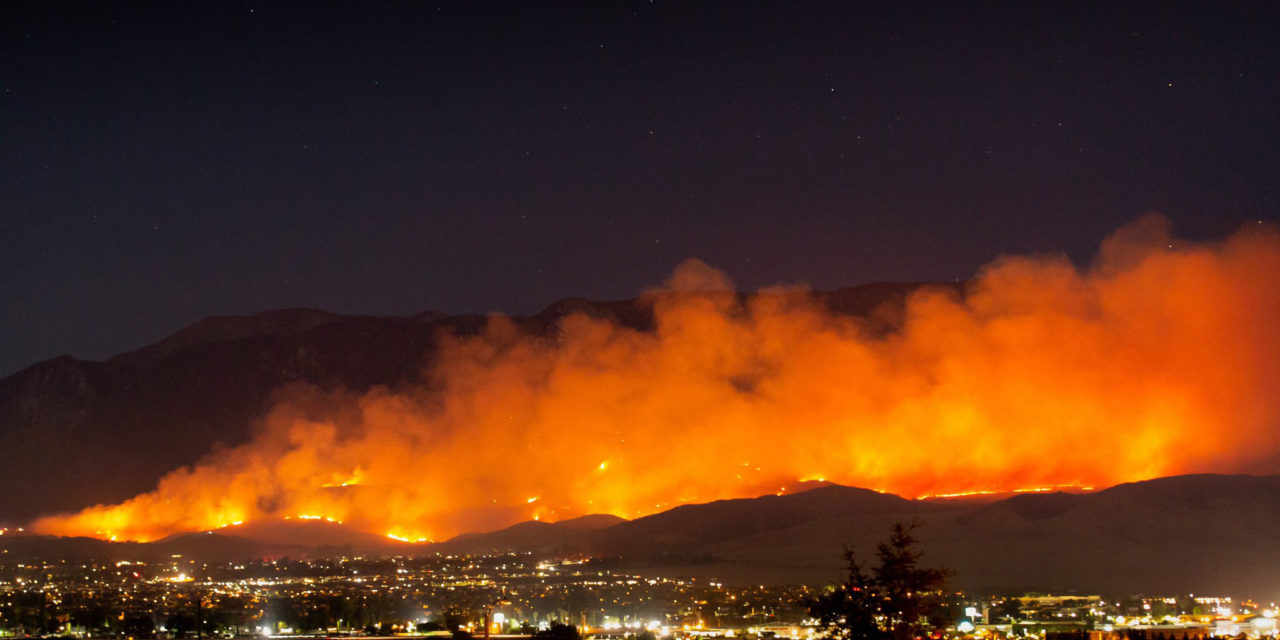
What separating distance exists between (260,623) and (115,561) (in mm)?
50386

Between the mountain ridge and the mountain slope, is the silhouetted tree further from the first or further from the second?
the mountain slope

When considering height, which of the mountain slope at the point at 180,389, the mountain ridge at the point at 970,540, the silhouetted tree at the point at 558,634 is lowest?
the silhouetted tree at the point at 558,634

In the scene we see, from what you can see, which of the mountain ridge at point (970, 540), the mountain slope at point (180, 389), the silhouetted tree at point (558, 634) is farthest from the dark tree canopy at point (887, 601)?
the mountain slope at point (180, 389)

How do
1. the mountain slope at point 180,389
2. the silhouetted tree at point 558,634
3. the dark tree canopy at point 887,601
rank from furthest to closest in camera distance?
the mountain slope at point 180,389 → the silhouetted tree at point 558,634 → the dark tree canopy at point 887,601

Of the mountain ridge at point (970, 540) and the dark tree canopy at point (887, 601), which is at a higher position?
the mountain ridge at point (970, 540)

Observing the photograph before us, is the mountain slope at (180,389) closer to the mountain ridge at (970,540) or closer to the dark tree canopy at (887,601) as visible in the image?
the mountain ridge at (970,540)

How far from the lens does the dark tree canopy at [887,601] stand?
30109 mm

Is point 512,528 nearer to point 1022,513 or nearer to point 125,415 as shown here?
point 1022,513

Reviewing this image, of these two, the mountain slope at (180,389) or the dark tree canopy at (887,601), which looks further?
the mountain slope at (180,389)

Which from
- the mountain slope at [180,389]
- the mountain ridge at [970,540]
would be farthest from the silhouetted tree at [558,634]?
the mountain slope at [180,389]

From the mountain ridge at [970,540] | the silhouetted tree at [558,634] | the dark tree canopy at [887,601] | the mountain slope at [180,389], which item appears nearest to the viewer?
the dark tree canopy at [887,601]

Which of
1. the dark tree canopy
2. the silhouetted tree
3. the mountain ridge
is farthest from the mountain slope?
the dark tree canopy

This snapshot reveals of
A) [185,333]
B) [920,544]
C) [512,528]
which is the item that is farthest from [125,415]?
[920,544]

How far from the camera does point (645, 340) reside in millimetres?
117812
